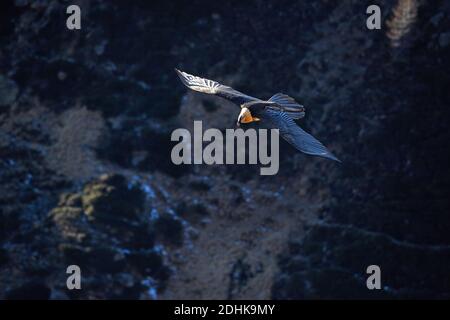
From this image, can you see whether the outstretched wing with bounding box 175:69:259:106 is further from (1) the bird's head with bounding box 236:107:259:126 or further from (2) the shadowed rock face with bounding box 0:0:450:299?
(2) the shadowed rock face with bounding box 0:0:450:299

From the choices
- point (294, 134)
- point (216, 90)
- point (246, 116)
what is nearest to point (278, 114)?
point (246, 116)

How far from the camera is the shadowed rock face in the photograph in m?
34.0

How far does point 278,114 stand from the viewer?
77.2 ft

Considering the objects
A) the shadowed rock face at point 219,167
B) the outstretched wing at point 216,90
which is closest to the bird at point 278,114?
the outstretched wing at point 216,90

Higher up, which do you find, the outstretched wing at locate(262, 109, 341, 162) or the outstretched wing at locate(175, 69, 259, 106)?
Result: the outstretched wing at locate(175, 69, 259, 106)

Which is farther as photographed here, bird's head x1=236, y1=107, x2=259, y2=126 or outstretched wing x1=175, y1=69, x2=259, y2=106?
outstretched wing x1=175, y1=69, x2=259, y2=106

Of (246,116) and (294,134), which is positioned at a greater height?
(246,116)

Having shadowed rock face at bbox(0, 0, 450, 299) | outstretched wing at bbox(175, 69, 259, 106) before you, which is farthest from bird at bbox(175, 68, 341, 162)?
shadowed rock face at bbox(0, 0, 450, 299)

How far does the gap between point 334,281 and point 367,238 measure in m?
1.73

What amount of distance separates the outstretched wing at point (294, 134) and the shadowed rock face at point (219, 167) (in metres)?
11.3

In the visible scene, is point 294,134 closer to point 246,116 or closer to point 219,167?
point 246,116

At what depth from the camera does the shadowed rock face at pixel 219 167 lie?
34.0 m

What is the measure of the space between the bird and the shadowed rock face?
1062 centimetres

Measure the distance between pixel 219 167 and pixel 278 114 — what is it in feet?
41.7
